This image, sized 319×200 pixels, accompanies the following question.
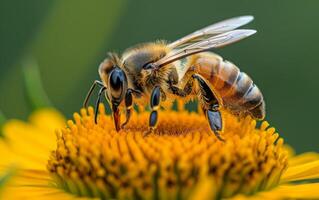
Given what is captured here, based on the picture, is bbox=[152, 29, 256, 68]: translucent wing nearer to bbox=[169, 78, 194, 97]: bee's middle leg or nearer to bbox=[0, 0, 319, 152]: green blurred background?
bbox=[169, 78, 194, 97]: bee's middle leg

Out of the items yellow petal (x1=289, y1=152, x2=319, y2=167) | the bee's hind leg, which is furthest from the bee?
yellow petal (x1=289, y1=152, x2=319, y2=167)

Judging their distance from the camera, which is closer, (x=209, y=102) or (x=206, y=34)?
(x=209, y=102)

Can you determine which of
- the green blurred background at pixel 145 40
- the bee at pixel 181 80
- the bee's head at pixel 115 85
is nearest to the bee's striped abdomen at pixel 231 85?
the bee at pixel 181 80

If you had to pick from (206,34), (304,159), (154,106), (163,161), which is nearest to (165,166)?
(163,161)

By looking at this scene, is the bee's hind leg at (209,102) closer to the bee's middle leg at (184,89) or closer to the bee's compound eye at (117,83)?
the bee's middle leg at (184,89)

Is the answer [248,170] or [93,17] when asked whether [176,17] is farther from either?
[248,170]

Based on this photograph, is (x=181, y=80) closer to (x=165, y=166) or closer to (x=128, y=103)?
(x=128, y=103)
